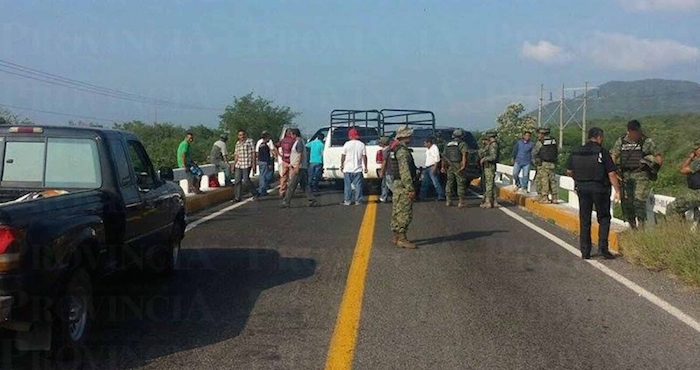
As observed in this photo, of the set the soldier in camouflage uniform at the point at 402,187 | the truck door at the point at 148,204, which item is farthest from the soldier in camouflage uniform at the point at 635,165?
the truck door at the point at 148,204

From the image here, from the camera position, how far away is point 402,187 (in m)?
11.3


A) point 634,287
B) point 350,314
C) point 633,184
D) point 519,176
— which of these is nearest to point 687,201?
point 633,184

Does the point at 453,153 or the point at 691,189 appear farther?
the point at 453,153

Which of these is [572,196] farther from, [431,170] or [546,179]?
[431,170]

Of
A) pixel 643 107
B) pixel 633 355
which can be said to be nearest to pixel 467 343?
pixel 633 355

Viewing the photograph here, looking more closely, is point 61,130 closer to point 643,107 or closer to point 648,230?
point 648,230

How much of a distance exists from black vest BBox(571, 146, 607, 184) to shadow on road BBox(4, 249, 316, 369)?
3.89 metres

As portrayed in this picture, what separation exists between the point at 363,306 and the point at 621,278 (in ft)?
11.2

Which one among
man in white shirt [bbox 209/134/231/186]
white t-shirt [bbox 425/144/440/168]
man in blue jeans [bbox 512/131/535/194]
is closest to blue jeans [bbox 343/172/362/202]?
white t-shirt [bbox 425/144/440/168]

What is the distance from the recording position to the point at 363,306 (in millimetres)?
7539

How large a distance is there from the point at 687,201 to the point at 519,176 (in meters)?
10.3

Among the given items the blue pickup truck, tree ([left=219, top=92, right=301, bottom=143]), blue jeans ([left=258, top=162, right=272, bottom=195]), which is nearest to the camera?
the blue pickup truck

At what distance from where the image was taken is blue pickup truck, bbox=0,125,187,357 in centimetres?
530

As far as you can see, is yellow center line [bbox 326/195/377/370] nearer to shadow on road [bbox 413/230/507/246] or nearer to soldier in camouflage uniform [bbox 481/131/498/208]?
shadow on road [bbox 413/230/507/246]
